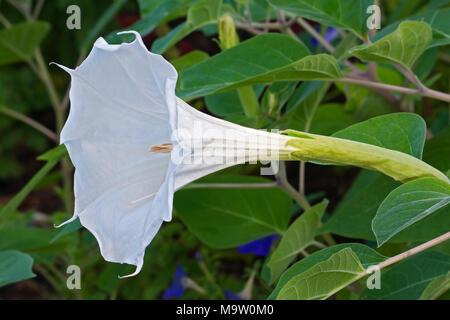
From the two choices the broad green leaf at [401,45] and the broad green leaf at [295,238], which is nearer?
the broad green leaf at [401,45]

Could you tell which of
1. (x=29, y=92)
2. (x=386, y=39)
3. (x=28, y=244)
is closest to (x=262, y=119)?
(x=386, y=39)

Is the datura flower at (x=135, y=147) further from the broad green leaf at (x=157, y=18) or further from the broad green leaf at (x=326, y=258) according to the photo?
the broad green leaf at (x=157, y=18)

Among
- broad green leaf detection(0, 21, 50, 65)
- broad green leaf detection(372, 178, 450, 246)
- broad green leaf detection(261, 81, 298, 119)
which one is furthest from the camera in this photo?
broad green leaf detection(0, 21, 50, 65)

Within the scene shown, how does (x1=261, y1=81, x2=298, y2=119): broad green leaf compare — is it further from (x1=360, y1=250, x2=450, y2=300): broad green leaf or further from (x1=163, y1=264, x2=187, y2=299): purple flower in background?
(x1=163, y1=264, x2=187, y2=299): purple flower in background

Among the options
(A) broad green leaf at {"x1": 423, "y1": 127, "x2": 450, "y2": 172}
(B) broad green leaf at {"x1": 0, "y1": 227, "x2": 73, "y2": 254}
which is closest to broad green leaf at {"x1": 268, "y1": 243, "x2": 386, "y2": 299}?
(A) broad green leaf at {"x1": 423, "y1": 127, "x2": 450, "y2": 172}

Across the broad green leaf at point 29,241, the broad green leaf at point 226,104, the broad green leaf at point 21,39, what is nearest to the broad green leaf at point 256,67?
the broad green leaf at point 226,104

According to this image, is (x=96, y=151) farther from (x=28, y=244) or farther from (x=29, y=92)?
(x=29, y=92)

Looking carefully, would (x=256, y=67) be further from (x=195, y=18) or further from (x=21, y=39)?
(x=21, y=39)
